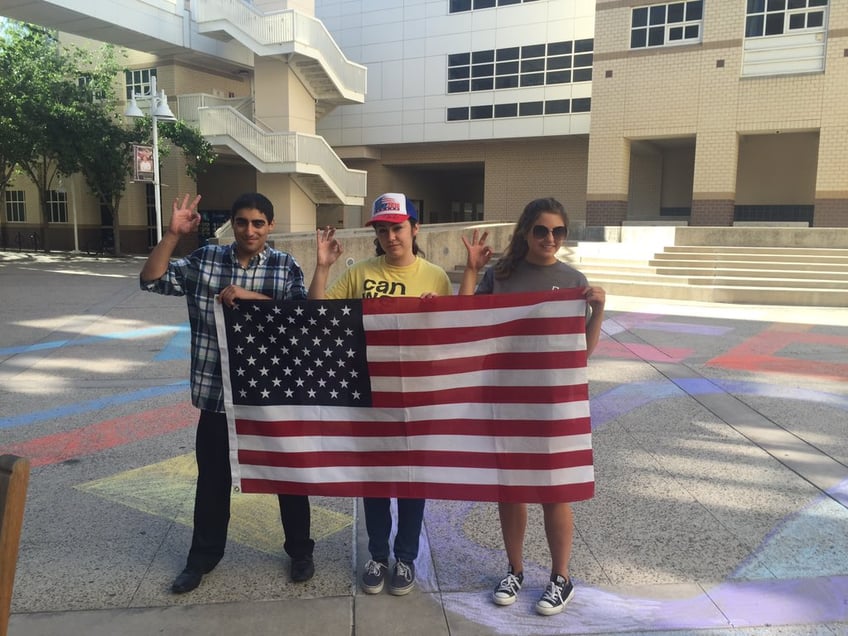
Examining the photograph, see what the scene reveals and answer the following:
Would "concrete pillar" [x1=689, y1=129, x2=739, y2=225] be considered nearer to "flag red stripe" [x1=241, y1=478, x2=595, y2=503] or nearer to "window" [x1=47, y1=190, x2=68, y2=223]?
"flag red stripe" [x1=241, y1=478, x2=595, y2=503]

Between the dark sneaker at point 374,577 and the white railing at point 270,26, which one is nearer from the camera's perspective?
the dark sneaker at point 374,577

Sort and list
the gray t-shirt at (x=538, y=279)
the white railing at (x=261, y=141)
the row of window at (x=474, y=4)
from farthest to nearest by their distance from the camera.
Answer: the row of window at (x=474, y=4)
the white railing at (x=261, y=141)
the gray t-shirt at (x=538, y=279)

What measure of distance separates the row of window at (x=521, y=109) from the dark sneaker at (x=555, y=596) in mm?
28696

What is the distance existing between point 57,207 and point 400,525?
3445 centimetres

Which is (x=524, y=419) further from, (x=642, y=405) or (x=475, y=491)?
(x=642, y=405)

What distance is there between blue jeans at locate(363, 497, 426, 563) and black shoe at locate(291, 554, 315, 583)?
352 mm

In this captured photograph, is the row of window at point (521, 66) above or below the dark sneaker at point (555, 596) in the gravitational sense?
above

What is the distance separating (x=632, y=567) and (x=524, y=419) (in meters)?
1.15

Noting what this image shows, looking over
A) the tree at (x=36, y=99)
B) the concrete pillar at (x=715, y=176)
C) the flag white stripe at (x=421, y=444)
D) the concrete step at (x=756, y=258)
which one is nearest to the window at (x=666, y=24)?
the concrete pillar at (x=715, y=176)

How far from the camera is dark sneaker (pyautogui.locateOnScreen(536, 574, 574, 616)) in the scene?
3057 millimetres

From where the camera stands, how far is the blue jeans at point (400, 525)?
10.6 feet

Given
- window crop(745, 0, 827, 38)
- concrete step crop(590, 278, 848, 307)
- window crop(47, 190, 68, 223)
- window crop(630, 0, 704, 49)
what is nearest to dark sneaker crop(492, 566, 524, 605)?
concrete step crop(590, 278, 848, 307)

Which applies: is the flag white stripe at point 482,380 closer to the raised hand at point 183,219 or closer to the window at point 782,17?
the raised hand at point 183,219

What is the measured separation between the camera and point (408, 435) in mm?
3152
